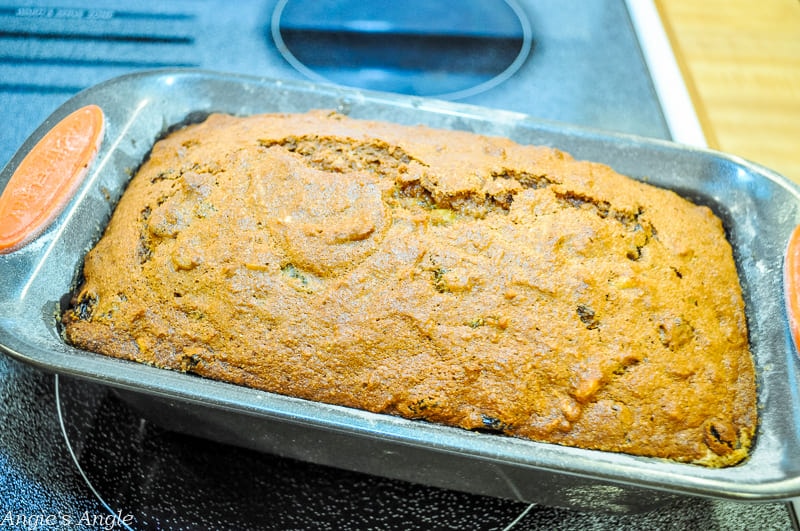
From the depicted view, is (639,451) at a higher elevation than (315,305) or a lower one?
lower

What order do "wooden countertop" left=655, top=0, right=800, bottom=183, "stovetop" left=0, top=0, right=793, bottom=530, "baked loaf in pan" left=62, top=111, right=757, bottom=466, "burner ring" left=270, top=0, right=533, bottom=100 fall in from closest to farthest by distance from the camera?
1. "baked loaf in pan" left=62, top=111, right=757, bottom=466
2. "stovetop" left=0, top=0, right=793, bottom=530
3. "wooden countertop" left=655, top=0, right=800, bottom=183
4. "burner ring" left=270, top=0, right=533, bottom=100

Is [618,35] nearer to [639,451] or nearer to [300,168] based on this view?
[300,168]

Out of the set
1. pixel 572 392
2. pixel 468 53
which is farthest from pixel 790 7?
pixel 572 392

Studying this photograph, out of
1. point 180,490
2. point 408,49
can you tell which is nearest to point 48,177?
point 180,490

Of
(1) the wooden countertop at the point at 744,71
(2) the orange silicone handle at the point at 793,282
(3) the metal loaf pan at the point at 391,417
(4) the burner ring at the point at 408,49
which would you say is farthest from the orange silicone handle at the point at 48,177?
(1) the wooden countertop at the point at 744,71

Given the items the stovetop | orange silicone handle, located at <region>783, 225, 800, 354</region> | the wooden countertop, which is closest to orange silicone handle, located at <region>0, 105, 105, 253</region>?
the stovetop

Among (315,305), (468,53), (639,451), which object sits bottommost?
(639,451)

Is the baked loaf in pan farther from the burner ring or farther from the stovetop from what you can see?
the burner ring
